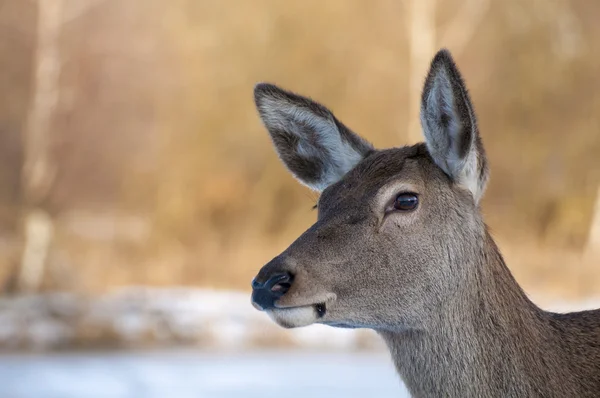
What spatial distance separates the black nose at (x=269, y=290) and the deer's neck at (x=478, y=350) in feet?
1.48

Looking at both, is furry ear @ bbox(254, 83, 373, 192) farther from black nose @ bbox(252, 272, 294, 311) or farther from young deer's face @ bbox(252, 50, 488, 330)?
black nose @ bbox(252, 272, 294, 311)

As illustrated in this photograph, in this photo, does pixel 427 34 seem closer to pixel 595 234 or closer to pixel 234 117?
pixel 234 117

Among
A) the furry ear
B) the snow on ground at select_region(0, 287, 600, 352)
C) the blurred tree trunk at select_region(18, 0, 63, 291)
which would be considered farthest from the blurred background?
the furry ear

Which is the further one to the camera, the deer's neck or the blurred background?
the blurred background

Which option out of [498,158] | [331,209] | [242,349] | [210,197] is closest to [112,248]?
[210,197]

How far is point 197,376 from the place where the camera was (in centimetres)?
752

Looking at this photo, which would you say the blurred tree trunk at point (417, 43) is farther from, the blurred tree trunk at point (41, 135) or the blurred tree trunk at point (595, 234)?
the blurred tree trunk at point (41, 135)

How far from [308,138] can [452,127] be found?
620 millimetres

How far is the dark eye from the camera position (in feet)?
8.75

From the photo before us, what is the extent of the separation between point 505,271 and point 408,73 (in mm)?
9967

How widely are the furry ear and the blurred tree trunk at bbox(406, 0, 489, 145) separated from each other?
933 centimetres

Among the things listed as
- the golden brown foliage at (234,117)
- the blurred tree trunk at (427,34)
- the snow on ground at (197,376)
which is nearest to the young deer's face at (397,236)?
the snow on ground at (197,376)

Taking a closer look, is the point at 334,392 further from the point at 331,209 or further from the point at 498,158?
the point at 498,158

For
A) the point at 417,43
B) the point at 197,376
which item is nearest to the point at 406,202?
the point at 197,376
